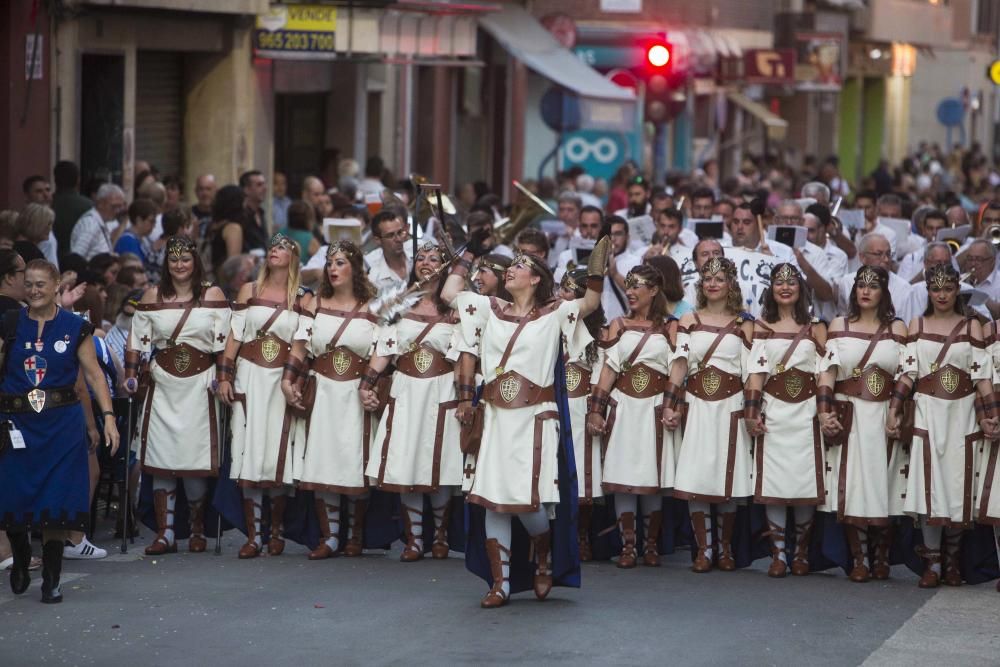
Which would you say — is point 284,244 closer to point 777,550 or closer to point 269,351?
point 269,351

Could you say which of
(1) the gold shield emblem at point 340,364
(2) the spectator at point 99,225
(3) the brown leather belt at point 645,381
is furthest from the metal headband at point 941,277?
(2) the spectator at point 99,225

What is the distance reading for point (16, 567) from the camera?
10.2 meters

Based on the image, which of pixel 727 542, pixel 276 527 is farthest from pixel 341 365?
pixel 727 542

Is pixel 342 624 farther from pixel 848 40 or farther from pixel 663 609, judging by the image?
pixel 848 40

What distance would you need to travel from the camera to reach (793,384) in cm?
1107

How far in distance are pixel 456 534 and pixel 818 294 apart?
354 cm

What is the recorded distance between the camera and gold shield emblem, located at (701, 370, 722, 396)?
11.1 metres

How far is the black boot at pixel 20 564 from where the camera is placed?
10148 mm

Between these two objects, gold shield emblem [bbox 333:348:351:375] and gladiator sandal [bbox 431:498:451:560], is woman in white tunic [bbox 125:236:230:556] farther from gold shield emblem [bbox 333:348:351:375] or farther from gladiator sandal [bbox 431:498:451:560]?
gladiator sandal [bbox 431:498:451:560]

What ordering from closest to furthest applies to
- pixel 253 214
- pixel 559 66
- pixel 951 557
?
1. pixel 951 557
2. pixel 253 214
3. pixel 559 66

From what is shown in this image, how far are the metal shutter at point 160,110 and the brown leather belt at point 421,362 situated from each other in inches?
396

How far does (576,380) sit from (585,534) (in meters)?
0.89

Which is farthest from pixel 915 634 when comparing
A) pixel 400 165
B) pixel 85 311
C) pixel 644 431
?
pixel 400 165

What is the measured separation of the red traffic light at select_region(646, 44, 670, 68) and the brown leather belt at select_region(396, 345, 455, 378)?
1205 centimetres
